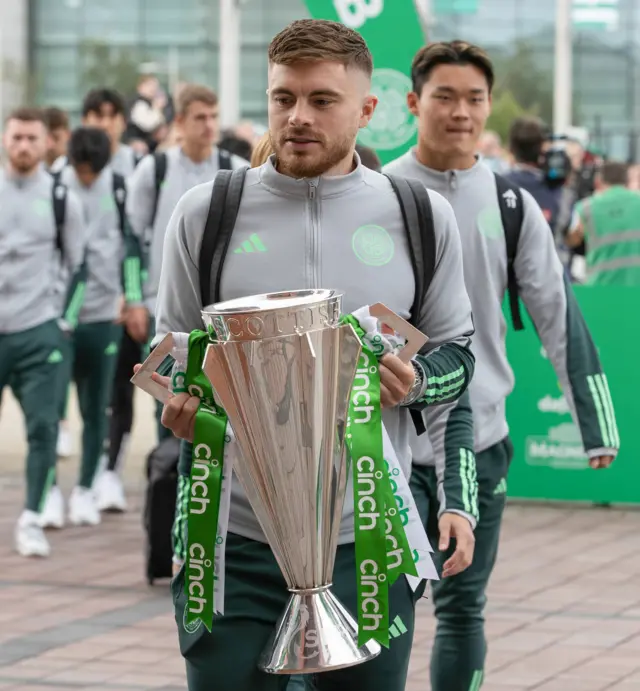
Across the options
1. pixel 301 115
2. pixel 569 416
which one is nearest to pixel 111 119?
pixel 569 416

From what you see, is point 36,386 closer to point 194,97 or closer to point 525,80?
point 194,97

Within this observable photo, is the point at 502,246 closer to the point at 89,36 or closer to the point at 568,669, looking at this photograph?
the point at 568,669

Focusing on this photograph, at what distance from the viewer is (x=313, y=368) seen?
9.61 feet

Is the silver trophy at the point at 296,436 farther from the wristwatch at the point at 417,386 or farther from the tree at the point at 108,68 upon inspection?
the tree at the point at 108,68

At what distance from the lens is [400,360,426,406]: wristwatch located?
3268 millimetres

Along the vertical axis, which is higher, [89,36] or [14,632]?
[89,36]

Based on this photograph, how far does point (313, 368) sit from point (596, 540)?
6.01 metres

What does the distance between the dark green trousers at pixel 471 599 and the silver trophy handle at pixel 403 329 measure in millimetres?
1516

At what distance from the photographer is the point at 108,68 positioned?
56344mm

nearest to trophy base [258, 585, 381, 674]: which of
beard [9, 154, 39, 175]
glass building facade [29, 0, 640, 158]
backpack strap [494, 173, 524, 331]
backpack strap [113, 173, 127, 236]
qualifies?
backpack strap [494, 173, 524, 331]

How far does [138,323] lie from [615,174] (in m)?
3.83

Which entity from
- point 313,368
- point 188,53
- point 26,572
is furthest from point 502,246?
point 188,53

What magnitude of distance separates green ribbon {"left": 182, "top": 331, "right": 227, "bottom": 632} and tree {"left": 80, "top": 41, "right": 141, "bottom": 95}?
50864 millimetres

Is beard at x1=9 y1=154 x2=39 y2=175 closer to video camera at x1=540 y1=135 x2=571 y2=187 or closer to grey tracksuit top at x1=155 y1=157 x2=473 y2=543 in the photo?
video camera at x1=540 y1=135 x2=571 y2=187
